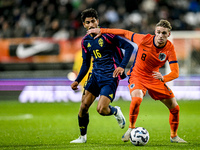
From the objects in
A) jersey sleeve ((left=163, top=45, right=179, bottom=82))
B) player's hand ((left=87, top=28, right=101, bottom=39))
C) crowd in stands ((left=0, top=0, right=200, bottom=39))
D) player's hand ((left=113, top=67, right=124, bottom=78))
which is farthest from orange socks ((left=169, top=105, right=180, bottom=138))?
crowd in stands ((left=0, top=0, right=200, bottom=39))

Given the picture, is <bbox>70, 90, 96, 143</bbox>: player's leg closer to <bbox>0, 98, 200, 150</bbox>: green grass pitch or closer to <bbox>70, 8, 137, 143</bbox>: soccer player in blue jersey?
<bbox>70, 8, 137, 143</bbox>: soccer player in blue jersey

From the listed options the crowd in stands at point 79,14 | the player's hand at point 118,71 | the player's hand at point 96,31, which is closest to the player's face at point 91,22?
the player's hand at point 96,31

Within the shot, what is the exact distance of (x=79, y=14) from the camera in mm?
18359

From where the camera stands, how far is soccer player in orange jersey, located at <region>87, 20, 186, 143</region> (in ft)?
22.0

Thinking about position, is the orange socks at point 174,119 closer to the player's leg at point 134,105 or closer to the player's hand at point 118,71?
the player's leg at point 134,105

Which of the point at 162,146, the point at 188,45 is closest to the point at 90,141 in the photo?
the point at 162,146

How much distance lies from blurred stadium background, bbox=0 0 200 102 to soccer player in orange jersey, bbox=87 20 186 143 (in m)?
8.79

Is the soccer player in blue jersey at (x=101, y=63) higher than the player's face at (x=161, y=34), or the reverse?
the player's face at (x=161, y=34)

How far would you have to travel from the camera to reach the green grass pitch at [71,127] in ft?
22.1

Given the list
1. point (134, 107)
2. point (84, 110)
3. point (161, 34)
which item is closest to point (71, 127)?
point (84, 110)

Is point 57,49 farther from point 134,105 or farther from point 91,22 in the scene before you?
point 134,105

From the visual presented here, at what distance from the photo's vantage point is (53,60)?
16.1 meters

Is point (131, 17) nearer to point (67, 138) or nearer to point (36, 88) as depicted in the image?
point (36, 88)

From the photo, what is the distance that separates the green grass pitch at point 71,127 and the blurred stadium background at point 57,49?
766 millimetres
